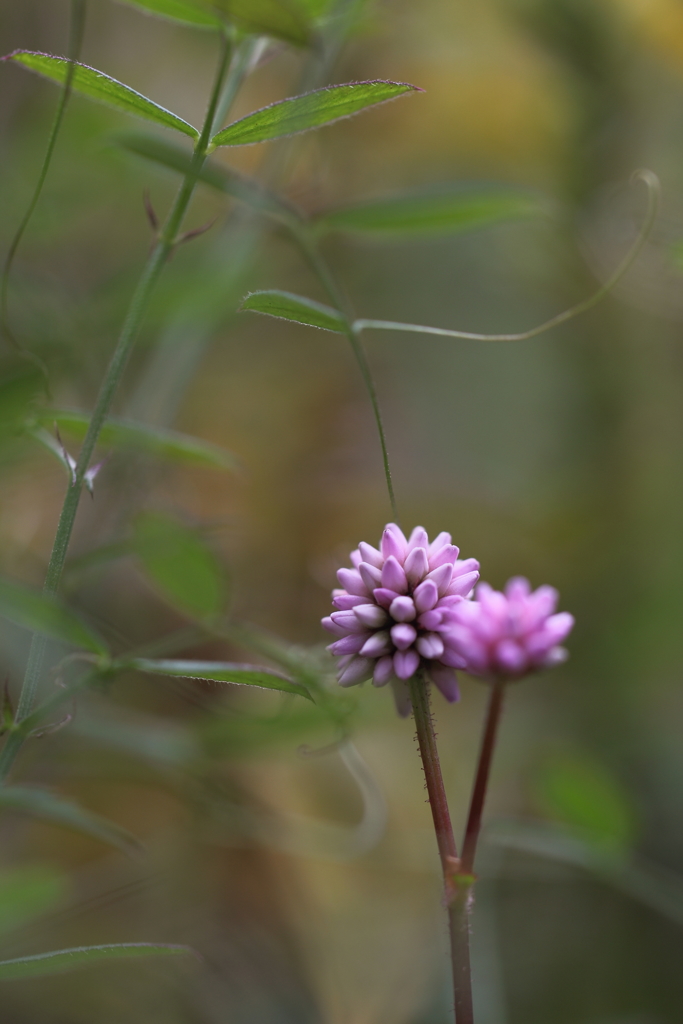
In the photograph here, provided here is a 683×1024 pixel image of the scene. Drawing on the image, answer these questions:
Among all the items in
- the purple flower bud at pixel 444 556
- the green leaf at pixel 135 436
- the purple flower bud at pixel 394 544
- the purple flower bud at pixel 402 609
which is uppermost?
the green leaf at pixel 135 436

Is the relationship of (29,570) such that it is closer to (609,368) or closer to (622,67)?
(609,368)

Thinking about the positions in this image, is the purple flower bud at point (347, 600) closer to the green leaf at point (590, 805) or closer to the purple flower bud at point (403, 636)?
A: the purple flower bud at point (403, 636)

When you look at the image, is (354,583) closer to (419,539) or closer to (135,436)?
(419,539)

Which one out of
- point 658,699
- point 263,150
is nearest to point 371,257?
point 263,150

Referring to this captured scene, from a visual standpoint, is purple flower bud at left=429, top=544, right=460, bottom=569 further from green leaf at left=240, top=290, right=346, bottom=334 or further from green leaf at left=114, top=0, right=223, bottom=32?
green leaf at left=114, top=0, right=223, bottom=32

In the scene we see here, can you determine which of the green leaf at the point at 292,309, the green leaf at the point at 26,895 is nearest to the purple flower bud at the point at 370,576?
the green leaf at the point at 292,309

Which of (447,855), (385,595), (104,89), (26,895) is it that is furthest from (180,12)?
(26,895)

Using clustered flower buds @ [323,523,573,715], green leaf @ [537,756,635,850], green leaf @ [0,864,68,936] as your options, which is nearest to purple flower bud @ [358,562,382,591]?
clustered flower buds @ [323,523,573,715]

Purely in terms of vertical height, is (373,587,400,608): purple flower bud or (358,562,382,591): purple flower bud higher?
(358,562,382,591): purple flower bud
